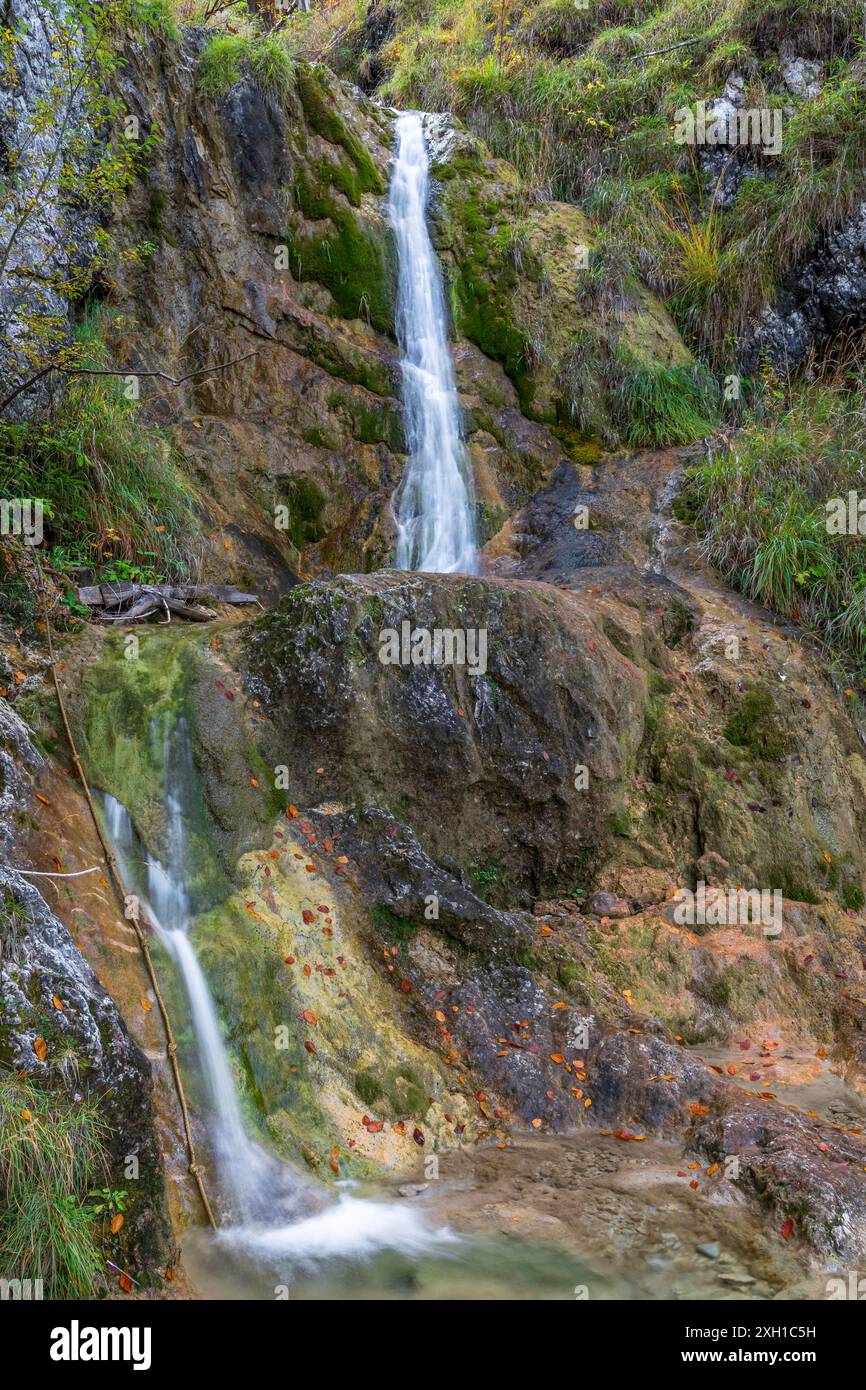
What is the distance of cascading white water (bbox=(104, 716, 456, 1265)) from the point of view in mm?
4031

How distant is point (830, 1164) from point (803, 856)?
2.90 m

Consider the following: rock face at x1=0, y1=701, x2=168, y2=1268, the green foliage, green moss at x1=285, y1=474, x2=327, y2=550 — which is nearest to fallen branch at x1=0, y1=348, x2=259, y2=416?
the green foliage

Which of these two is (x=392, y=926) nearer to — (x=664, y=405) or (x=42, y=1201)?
(x=42, y=1201)

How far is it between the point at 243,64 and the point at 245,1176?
366 inches

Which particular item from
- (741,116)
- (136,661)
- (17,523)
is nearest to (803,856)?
(136,661)

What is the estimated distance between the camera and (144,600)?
641 cm

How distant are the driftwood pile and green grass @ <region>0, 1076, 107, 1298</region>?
3.51 meters

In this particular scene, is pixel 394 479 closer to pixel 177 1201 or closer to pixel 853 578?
pixel 853 578

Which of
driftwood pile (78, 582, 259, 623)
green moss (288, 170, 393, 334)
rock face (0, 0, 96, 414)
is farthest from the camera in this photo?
green moss (288, 170, 393, 334)

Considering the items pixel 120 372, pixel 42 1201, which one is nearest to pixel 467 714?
pixel 120 372

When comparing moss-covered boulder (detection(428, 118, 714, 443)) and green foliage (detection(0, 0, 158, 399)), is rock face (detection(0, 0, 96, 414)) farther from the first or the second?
moss-covered boulder (detection(428, 118, 714, 443))

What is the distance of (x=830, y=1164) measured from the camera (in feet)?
14.8

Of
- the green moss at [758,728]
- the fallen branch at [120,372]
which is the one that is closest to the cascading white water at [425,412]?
the fallen branch at [120,372]

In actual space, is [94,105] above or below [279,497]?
above
